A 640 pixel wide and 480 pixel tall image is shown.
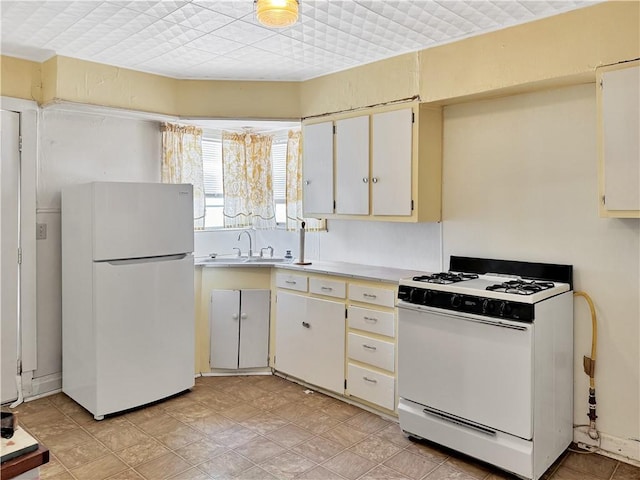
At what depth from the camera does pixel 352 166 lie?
140 inches

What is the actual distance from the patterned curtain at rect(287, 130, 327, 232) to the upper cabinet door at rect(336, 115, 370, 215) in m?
0.74

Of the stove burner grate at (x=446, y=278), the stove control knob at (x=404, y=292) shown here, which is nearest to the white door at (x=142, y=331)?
the stove control knob at (x=404, y=292)

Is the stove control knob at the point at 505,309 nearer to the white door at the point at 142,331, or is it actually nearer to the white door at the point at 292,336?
the white door at the point at 292,336

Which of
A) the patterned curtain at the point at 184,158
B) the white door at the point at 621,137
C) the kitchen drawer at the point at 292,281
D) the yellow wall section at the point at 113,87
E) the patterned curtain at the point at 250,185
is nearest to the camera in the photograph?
the white door at the point at 621,137

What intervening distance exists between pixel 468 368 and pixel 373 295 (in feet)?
2.75

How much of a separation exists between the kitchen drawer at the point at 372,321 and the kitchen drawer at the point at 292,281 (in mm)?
474

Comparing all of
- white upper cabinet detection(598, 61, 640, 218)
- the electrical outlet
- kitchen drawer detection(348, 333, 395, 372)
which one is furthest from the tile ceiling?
kitchen drawer detection(348, 333, 395, 372)

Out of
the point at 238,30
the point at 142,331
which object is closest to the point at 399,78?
the point at 238,30

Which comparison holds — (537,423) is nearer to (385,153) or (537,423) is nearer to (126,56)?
(385,153)

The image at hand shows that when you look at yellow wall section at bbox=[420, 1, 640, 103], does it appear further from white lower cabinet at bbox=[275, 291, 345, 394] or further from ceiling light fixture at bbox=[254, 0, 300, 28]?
white lower cabinet at bbox=[275, 291, 345, 394]

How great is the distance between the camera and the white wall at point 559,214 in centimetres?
264

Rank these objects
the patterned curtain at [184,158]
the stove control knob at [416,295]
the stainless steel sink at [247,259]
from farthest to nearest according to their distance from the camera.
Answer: the stainless steel sink at [247,259]
the patterned curtain at [184,158]
the stove control knob at [416,295]

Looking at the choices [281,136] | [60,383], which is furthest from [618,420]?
[60,383]

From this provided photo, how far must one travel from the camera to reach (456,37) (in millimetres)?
2910
